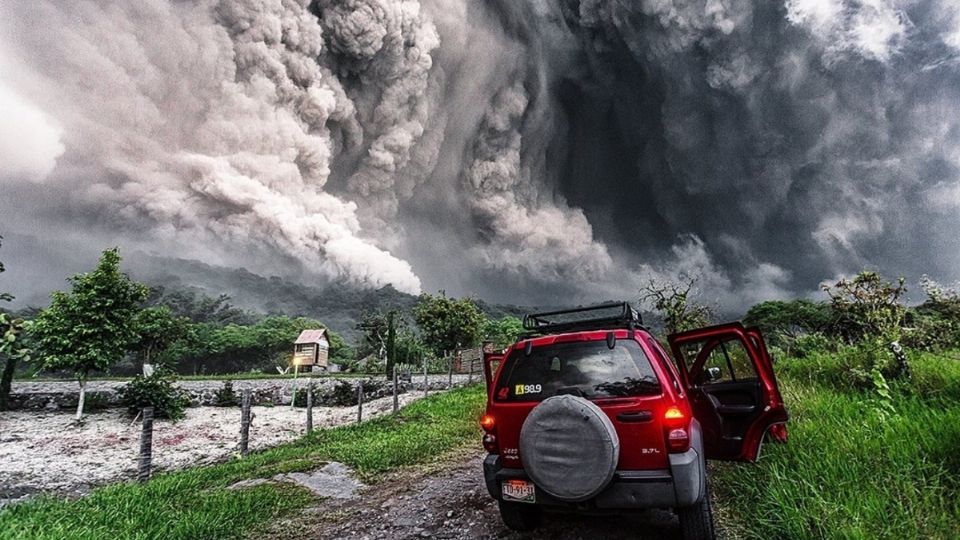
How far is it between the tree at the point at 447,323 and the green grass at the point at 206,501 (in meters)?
37.4

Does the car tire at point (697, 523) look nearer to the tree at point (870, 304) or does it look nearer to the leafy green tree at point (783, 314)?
the tree at point (870, 304)

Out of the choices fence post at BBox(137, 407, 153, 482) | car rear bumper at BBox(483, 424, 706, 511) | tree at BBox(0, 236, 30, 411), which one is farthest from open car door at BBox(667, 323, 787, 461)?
fence post at BBox(137, 407, 153, 482)

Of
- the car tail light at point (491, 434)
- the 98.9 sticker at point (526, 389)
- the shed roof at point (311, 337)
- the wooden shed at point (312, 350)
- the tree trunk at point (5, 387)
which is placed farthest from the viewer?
the shed roof at point (311, 337)

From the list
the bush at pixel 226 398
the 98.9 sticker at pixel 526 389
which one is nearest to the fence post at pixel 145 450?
the 98.9 sticker at pixel 526 389

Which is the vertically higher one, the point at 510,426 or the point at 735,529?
the point at 510,426

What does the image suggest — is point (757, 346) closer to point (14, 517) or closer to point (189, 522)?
point (189, 522)

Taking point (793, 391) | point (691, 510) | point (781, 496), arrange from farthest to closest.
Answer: point (793, 391), point (781, 496), point (691, 510)

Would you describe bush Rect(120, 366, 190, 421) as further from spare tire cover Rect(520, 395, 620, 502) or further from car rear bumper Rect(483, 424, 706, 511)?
car rear bumper Rect(483, 424, 706, 511)

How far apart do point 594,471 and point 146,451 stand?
8.94 metres

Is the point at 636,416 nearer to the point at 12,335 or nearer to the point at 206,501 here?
the point at 12,335

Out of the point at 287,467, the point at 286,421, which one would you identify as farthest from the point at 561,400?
the point at 286,421

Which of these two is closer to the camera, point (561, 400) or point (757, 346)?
point (561, 400)

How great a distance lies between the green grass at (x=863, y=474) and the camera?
127 inches

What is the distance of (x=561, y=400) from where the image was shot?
365 cm
